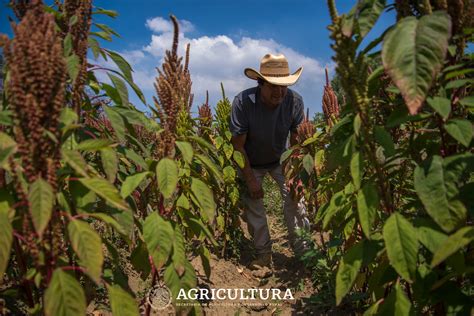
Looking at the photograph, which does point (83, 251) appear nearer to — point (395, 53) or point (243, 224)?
point (395, 53)

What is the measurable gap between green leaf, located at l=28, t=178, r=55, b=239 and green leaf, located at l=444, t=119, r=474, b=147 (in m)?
1.19

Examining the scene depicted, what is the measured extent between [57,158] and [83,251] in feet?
0.94

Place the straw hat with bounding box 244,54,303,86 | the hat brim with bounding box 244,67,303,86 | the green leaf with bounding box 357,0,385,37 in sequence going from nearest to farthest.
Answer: the green leaf with bounding box 357,0,385,37
the hat brim with bounding box 244,67,303,86
the straw hat with bounding box 244,54,303,86

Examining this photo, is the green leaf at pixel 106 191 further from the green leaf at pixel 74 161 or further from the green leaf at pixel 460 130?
the green leaf at pixel 460 130

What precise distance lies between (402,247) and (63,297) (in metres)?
1.01

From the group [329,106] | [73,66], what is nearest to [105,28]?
[73,66]

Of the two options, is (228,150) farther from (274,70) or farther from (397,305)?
(397,305)

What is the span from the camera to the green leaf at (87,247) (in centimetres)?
102

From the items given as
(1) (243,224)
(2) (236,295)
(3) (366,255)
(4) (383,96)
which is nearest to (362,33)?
(3) (366,255)

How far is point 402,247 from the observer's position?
3.73ft

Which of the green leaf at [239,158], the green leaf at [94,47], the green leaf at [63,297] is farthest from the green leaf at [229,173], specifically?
the green leaf at [63,297]

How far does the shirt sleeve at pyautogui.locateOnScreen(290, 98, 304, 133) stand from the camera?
3.98 meters

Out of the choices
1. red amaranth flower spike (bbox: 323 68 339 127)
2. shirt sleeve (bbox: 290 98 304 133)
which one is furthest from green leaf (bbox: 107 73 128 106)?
shirt sleeve (bbox: 290 98 304 133)

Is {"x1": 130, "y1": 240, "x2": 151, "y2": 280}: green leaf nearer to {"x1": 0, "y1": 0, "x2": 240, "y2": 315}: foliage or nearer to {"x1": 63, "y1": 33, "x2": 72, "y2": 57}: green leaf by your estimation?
{"x1": 0, "y1": 0, "x2": 240, "y2": 315}: foliage
